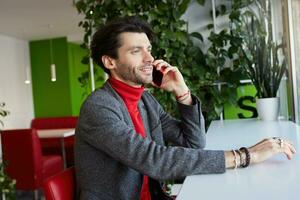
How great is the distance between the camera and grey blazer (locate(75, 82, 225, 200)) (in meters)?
1.10

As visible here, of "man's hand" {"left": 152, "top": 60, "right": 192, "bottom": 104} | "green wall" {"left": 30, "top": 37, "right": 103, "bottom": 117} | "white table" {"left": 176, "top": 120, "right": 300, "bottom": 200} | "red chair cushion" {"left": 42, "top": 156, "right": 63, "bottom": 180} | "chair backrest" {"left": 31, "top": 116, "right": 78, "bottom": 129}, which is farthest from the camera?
"green wall" {"left": 30, "top": 37, "right": 103, "bottom": 117}

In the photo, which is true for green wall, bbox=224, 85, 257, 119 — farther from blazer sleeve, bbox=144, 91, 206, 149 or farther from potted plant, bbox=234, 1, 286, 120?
blazer sleeve, bbox=144, 91, 206, 149

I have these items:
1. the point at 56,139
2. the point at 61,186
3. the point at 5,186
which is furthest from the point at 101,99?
the point at 56,139

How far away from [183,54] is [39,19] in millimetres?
3794

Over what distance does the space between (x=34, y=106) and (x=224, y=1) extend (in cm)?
612

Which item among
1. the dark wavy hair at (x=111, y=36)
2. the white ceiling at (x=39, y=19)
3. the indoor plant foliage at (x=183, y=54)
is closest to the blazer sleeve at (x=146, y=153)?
the dark wavy hair at (x=111, y=36)

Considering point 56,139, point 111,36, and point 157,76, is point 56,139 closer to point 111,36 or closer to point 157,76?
point 157,76

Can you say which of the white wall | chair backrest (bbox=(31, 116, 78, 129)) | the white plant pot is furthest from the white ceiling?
the white plant pot

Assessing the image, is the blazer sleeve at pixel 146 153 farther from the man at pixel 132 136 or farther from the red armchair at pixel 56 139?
the red armchair at pixel 56 139

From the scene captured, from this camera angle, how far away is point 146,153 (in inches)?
43.4

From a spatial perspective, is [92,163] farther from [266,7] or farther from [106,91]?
[266,7]

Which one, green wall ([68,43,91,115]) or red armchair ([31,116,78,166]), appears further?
green wall ([68,43,91,115])

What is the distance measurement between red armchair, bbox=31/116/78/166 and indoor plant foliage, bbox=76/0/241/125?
12.8 ft

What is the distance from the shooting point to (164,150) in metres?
1.12
